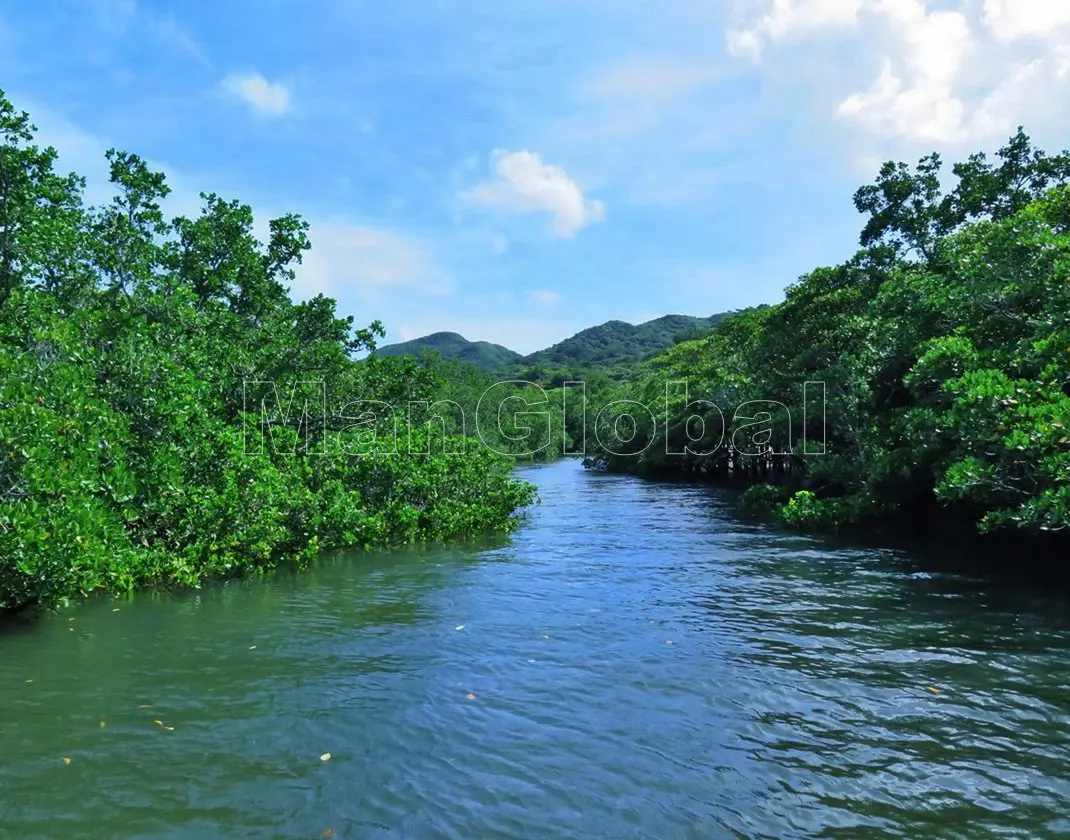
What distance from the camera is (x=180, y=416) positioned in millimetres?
12977

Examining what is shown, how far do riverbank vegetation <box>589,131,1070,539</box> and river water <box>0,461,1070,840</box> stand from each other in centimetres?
276

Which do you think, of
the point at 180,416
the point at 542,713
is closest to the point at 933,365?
the point at 542,713

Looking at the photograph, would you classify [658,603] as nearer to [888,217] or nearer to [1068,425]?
[1068,425]

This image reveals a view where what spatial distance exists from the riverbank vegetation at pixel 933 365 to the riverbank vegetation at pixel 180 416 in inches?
429

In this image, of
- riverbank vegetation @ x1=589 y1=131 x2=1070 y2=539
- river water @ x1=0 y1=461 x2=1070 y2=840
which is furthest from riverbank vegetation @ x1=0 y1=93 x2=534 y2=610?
riverbank vegetation @ x1=589 y1=131 x2=1070 y2=539

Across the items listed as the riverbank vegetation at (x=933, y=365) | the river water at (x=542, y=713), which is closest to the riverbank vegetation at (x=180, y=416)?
the river water at (x=542, y=713)

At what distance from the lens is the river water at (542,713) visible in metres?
5.35

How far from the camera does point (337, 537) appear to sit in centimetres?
1658

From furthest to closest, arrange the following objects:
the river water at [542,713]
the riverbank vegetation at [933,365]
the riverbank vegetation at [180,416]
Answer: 1. the riverbank vegetation at [933,365]
2. the riverbank vegetation at [180,416]
3. the river water at [542,713]

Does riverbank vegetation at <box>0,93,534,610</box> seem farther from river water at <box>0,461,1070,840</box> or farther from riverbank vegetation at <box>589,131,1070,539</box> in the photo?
riverbank vegetation at <box>589,131,1070,539</box>

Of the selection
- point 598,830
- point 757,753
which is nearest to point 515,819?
point 598,830

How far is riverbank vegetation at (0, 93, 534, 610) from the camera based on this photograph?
9836mm

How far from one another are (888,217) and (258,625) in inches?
972

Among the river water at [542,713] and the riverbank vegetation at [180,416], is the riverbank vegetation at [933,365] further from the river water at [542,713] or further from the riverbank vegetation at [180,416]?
the riverbank vegetation at [180,416]
